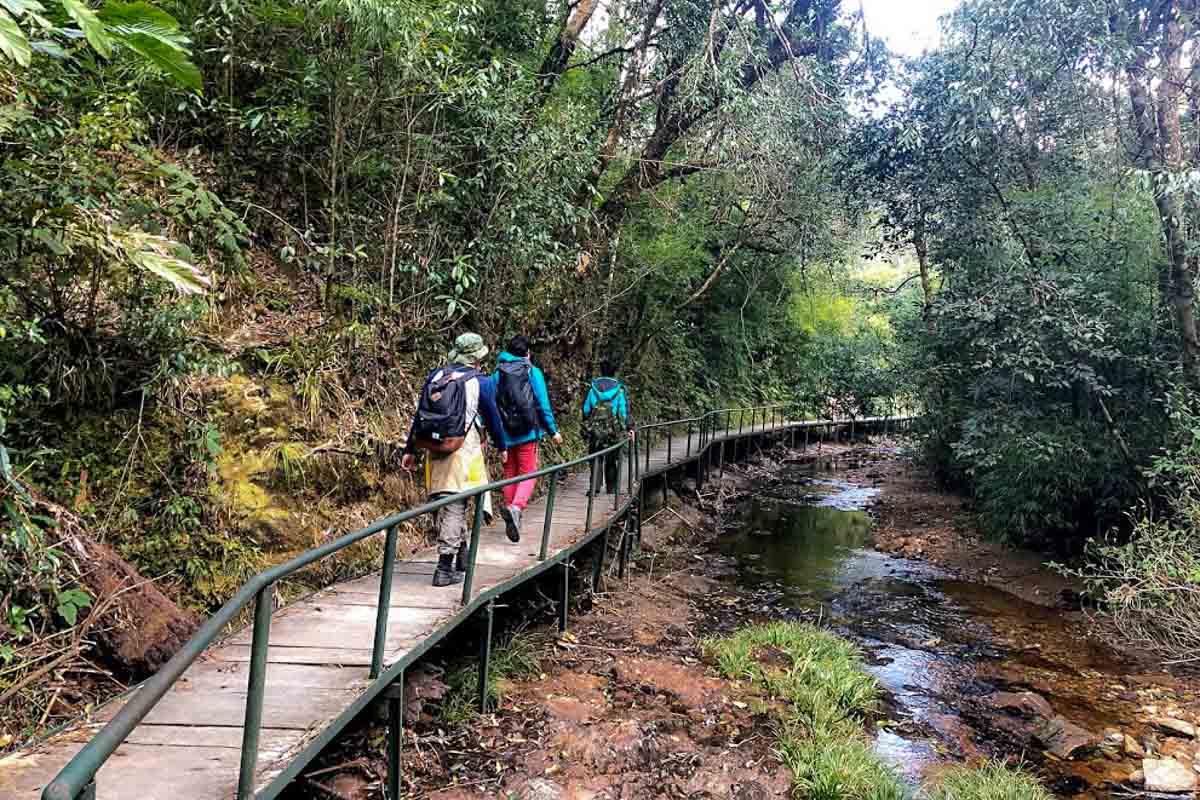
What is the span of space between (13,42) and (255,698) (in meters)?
2.41

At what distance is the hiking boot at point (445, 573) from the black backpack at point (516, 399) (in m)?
1.63

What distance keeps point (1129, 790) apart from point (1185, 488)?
4.23m

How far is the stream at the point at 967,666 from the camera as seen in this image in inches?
261

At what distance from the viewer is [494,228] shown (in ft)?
30.0

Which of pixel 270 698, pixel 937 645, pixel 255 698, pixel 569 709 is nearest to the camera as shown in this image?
pixel 255 698

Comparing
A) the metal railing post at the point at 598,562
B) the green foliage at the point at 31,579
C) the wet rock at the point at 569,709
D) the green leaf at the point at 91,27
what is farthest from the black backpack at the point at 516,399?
the green leaf at the point at 91,27

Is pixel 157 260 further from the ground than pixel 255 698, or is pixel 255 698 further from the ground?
pixel 157 260

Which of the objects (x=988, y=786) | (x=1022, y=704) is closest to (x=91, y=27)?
(x=988, y=786)

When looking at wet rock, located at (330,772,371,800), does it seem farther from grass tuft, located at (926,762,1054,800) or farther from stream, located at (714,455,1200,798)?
stream, located at (714,455,1200,798)

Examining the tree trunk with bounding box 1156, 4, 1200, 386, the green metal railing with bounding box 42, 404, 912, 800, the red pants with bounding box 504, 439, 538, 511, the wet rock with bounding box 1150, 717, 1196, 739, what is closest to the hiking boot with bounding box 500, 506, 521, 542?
the red pants with bounding box 504, 439, 538, 511

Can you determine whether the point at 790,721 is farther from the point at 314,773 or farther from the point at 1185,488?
the point at 1185,488

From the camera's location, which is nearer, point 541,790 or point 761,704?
point 541,790

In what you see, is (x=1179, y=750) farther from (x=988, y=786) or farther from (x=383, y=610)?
(x=383, y=610)

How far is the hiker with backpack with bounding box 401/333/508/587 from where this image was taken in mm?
5883
